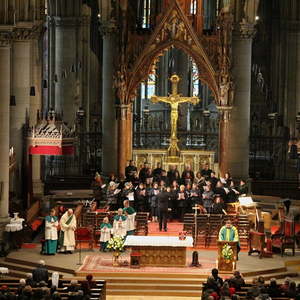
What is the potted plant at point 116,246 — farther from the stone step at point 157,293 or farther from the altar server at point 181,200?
the altar server at point 181,200

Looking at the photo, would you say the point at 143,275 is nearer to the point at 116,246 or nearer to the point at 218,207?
the point at 116,246

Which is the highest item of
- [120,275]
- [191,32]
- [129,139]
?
[191,32]

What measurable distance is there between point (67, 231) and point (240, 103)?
1297 cm

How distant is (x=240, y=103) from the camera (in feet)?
153

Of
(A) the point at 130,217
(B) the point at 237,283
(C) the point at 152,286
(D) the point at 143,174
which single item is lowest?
(C) the point at 152,286

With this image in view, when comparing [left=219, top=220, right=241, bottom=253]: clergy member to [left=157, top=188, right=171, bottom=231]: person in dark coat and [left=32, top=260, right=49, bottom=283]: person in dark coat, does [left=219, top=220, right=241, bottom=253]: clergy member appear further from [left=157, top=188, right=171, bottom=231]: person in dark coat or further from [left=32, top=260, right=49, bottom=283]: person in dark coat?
[left=32, top=260, right=49, bottom=283]: person in dark coat

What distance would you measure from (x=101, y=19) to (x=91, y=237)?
12.7 meters

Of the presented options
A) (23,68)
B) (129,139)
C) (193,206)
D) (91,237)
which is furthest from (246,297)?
(129,139)

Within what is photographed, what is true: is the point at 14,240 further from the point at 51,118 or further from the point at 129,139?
the point at 129,139

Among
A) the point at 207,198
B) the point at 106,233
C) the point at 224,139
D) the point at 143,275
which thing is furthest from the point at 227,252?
the point at 224,139

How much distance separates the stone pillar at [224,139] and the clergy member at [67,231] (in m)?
11.3

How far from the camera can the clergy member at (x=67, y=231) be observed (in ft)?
119

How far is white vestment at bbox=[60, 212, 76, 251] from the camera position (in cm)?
3622

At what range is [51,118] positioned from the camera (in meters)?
43.9
